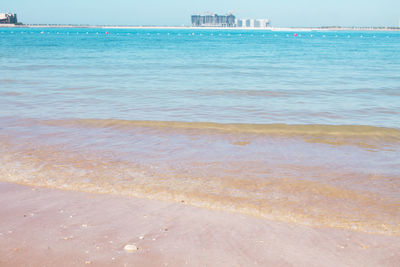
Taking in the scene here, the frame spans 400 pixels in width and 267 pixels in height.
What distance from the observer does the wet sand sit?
12.1 ft

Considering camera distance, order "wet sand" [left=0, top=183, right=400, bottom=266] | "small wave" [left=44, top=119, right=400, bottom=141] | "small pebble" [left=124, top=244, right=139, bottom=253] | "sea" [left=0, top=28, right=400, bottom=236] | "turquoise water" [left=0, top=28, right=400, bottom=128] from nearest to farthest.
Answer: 1. "wet sand" [left=0, top=183, right=400, bottom=266]
2. "small pebble" [left=124, top=244, right=139, bottom=253]
3. "sea" [left=0, top=28, right=400, bottom=236]
4. "small wave" [left=44, top=119, right=400, bottom=141]
5. "turquoise water" [left=0, top=28, right=400, bottom=128]

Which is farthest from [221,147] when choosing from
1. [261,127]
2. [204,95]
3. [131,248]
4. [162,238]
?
[204,95]

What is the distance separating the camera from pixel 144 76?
19.8 m

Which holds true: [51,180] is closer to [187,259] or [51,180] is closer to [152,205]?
[152,205]

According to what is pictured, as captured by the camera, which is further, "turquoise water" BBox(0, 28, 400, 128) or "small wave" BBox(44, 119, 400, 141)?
"turquoise water" BBox(0, 28, 400, 128)

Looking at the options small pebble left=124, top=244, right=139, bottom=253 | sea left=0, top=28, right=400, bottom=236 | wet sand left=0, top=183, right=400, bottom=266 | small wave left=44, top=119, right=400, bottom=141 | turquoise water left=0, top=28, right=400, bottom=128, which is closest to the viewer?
wet sand left=0, top=183, right=400, bottom=266

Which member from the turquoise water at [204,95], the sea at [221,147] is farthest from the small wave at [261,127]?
the turquoise water at [204,95]

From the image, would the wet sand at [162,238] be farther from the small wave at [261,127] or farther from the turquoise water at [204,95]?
the turquoise water at [204,95]

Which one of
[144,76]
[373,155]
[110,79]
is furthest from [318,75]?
[373,155]

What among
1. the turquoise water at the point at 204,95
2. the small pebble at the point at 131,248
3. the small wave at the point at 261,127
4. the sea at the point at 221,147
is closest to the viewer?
the small pebble at the point at 131,248

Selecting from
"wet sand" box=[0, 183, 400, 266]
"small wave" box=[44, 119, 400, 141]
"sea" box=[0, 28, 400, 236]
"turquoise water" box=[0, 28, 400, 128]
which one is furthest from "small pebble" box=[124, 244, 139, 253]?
"turquoise water" box=[0, 28, 400, 128]

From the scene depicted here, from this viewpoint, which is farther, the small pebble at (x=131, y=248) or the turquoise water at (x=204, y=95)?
the turquoise water at (x=204, y=95)

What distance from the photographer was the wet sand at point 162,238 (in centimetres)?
370

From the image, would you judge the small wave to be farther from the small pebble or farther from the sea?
the small pebble
